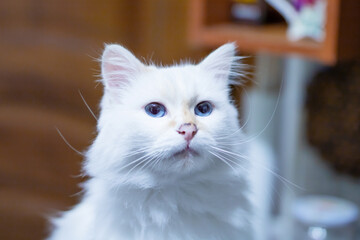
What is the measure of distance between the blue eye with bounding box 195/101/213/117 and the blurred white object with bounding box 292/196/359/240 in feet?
2.10

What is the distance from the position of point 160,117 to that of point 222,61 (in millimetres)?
81

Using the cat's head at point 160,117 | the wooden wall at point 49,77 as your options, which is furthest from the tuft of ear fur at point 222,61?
the wooden wall at point 49,77

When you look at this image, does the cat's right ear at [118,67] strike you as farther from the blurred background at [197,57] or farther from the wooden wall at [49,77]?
the wooden wall at [49,77]

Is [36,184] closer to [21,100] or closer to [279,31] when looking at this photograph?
[21,100]

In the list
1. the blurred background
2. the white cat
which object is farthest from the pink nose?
the blurred background

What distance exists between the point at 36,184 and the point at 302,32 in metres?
0.96

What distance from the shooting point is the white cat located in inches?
17.3

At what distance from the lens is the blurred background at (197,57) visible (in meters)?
1.01

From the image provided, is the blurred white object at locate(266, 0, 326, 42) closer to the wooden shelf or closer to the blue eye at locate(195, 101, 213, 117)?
the wooden shelf

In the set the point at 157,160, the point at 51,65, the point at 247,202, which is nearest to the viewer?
the point at 157,160

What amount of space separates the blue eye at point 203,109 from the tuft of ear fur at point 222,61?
0.03 meters

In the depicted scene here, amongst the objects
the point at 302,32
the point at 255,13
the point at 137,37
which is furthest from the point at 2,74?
the point at 302,32

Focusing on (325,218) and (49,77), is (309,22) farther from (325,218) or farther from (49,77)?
(49,77)

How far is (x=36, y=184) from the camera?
5.14ft
